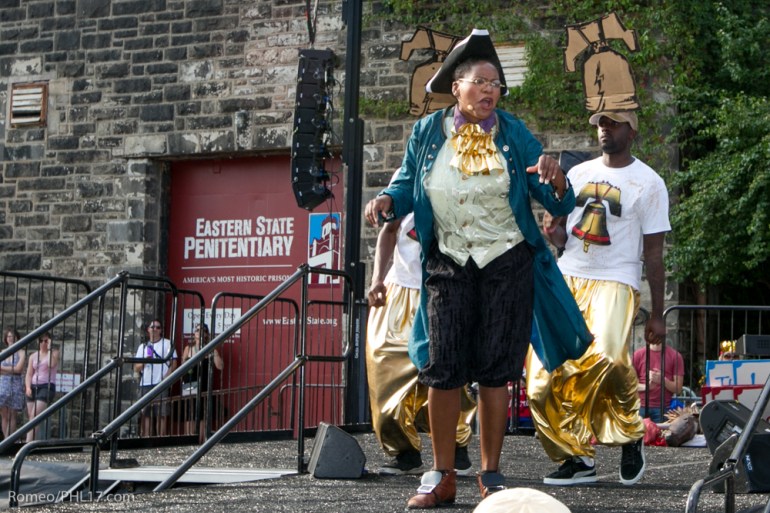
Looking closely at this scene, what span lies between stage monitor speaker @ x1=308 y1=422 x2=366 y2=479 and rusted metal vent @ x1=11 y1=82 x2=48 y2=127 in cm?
1203

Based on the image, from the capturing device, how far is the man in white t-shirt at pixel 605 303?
5973 mm

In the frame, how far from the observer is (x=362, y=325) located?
993cm

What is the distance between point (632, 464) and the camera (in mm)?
A: 6031

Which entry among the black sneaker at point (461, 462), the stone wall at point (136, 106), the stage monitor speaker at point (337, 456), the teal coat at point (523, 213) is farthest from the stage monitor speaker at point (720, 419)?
the stone wall at point (136, 106)

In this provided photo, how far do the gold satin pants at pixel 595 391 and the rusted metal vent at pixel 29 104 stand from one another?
41.6 feet

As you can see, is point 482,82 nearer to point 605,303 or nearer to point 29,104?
point 605,303

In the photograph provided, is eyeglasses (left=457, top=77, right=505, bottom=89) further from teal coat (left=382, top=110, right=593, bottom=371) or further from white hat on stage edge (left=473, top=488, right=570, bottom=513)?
white hat on stage edge (left=473, top=488, right=570, bottom=513)

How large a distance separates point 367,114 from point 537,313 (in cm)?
1050

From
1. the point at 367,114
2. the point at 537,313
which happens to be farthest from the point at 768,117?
the point at 537,313

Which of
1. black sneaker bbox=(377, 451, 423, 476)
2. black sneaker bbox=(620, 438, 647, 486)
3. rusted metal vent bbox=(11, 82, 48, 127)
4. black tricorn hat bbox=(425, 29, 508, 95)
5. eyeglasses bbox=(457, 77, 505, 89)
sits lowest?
black sneaker bbox=(377, 451, 423, 476)

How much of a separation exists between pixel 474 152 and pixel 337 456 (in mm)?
1981

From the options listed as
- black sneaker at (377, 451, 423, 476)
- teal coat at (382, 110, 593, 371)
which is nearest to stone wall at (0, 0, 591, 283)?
black sneaker at (377, 451, 423, 476)

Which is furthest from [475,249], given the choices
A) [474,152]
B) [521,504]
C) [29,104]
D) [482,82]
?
[29,104]

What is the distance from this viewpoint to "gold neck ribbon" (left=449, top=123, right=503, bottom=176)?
5.11 meters
